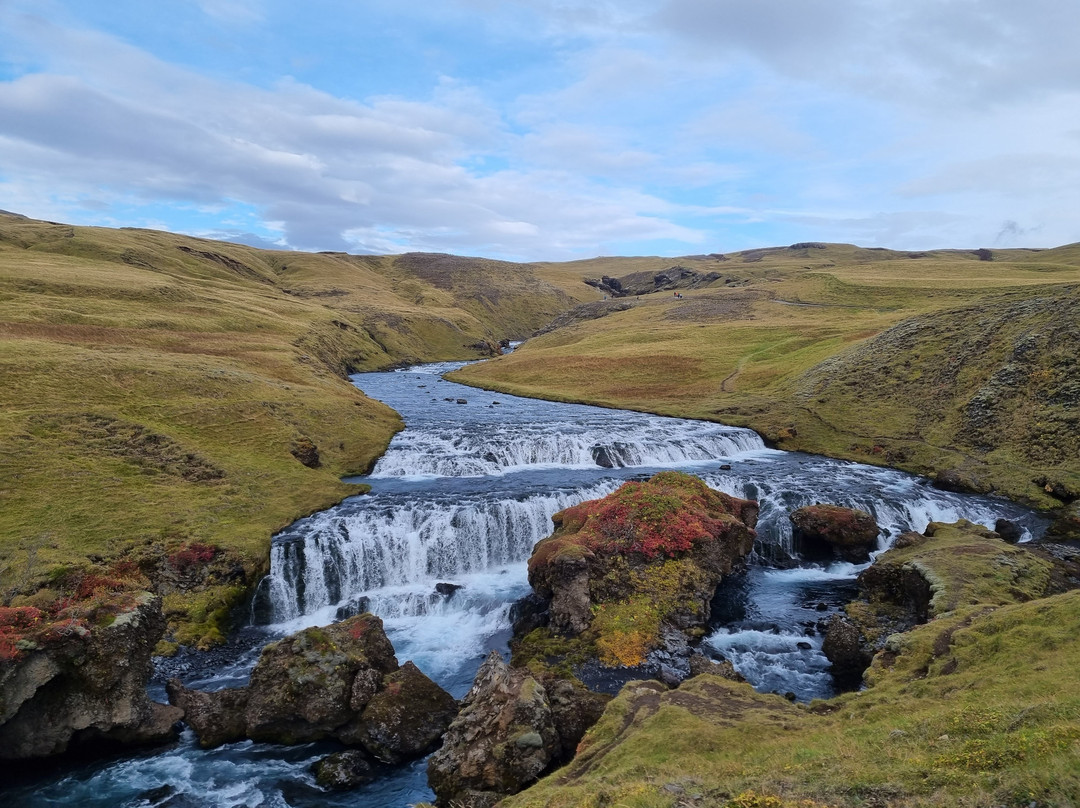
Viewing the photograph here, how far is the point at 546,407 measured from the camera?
84.4 meters

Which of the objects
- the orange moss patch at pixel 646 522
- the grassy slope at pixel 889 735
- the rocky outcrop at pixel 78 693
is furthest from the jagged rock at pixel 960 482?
the rocky outcrop at pixel 78 693

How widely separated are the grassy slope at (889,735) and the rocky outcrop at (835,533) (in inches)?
611

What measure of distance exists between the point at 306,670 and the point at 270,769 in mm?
3528

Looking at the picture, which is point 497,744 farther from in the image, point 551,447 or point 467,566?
point 551,447

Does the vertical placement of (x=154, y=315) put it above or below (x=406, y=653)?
above

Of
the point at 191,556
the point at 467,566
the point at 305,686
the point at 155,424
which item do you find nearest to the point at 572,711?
the point at 305,686

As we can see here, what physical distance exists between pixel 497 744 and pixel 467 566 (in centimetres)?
1996

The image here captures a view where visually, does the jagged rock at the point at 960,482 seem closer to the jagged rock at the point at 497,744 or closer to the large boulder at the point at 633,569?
the large boulder at the point at 633,569

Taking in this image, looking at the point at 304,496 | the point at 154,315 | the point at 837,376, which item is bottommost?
the point at 304,496

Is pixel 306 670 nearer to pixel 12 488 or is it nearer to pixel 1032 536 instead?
pixel 12 488

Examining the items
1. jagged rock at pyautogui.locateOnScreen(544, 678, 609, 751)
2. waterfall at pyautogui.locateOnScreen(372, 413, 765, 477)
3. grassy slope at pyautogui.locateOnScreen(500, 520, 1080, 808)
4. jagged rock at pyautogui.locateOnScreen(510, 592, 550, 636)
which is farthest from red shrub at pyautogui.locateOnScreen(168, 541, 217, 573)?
grassy slope at pyautogui.locateOnScreen(500, 520, 1080, 808)

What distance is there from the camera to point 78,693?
22266mm

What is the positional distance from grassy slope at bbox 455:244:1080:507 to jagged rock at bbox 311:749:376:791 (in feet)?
172

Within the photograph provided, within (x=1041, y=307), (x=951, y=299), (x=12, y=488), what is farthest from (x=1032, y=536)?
(x=951, y=299)
